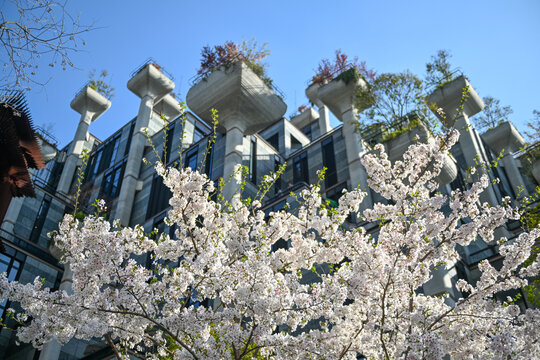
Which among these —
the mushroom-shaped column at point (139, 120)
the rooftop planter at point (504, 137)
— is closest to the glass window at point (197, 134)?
the mushroom-shaped column at point (139, 120)

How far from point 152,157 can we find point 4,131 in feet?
97.8

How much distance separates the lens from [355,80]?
33.4 metres

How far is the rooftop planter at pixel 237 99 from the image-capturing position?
109 feet

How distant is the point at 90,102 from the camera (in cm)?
5184

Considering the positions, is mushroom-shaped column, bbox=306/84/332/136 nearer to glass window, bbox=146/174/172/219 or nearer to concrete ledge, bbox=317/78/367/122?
concrete ledge, bbox=317/78/367/122

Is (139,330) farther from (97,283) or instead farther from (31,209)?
(31,209)

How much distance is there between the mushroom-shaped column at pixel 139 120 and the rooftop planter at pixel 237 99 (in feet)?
31.4

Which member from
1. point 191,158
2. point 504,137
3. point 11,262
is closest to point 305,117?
point 504,137

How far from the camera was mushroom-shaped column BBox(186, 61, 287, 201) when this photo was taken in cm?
3319

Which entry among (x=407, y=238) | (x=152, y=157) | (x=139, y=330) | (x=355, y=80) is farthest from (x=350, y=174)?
(x=139, y=330)

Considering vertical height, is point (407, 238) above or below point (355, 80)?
below

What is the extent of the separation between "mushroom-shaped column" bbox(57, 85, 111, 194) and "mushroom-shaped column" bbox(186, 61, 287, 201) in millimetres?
19914

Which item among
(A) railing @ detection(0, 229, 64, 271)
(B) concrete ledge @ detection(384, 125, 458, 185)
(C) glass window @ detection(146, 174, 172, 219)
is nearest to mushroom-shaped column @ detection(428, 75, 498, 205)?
(B) concrete ledge @ detection(384, 125, 458, 185)

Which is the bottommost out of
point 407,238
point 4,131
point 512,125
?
point 407,238
